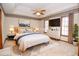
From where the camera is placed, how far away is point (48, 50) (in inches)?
78.4

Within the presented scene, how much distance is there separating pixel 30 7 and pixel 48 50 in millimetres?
1012

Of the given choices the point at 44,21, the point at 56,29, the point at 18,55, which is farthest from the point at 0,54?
the point at 56,29

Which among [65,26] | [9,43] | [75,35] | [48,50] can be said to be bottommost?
[48,50]

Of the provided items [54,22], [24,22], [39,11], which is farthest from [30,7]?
[54,22]

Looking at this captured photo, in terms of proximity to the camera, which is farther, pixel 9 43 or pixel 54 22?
pixel 54 22

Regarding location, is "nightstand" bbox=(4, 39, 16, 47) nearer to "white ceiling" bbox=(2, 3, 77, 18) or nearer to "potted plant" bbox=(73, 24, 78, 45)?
"white ceiling" bbox=(2, 3, 77, 18)

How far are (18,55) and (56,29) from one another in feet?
3.27

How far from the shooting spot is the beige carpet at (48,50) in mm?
1928

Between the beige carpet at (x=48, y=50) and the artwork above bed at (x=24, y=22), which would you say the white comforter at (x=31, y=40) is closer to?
the beige carpet at (x=48, y=50)

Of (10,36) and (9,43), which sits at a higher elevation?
(10,36)

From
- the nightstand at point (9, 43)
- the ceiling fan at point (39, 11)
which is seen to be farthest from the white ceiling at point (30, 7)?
the nightstand at point (9, 43)

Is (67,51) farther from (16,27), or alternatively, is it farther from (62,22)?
(16,27)

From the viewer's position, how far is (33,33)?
1957 millimetres

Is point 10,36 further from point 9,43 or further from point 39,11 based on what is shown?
point 39,11
